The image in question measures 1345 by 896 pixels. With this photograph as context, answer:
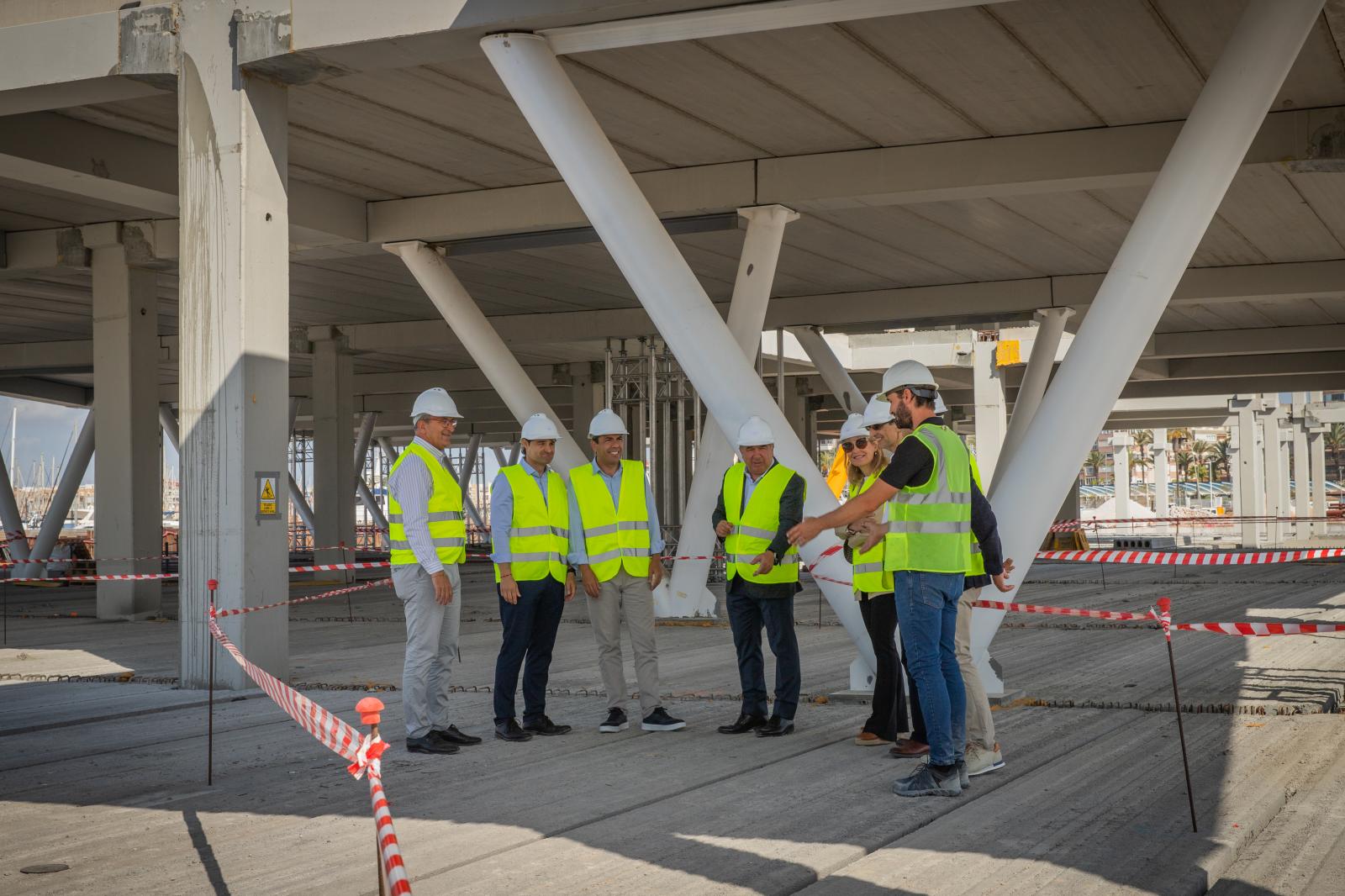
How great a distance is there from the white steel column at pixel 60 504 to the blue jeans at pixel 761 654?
2539cm

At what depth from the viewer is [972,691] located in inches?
294

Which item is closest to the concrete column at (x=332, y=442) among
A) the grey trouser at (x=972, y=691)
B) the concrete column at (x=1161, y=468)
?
the grey trouser at (x=972, y=691)

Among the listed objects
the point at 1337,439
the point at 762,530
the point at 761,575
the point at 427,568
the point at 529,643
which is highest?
the point at 1337,439

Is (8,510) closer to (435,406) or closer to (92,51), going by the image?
(92,51)

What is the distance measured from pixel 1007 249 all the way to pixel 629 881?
54.7 feet

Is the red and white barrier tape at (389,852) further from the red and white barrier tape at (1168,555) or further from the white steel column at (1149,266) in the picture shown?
the red and white barrier tape at (1168,555)

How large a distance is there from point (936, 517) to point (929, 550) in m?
0.17

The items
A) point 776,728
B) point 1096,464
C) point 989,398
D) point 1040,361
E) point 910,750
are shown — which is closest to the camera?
point 910,750

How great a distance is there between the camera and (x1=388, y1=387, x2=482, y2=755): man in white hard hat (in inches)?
326

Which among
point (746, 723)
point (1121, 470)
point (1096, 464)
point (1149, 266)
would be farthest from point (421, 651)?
point (1096, 464)

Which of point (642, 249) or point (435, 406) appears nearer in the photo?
point (435, 406)

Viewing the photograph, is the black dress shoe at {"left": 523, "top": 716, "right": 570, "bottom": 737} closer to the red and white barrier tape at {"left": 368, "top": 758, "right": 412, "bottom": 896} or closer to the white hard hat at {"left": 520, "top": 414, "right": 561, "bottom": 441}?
the white hard hat at {"left": 520, "top": 414, "right": 561, "bottom": 441}

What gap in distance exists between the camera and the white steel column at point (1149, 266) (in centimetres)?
920

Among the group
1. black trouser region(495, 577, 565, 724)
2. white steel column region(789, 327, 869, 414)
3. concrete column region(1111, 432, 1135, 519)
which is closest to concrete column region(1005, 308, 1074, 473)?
white steel column region(789, 327, 869, 414)
